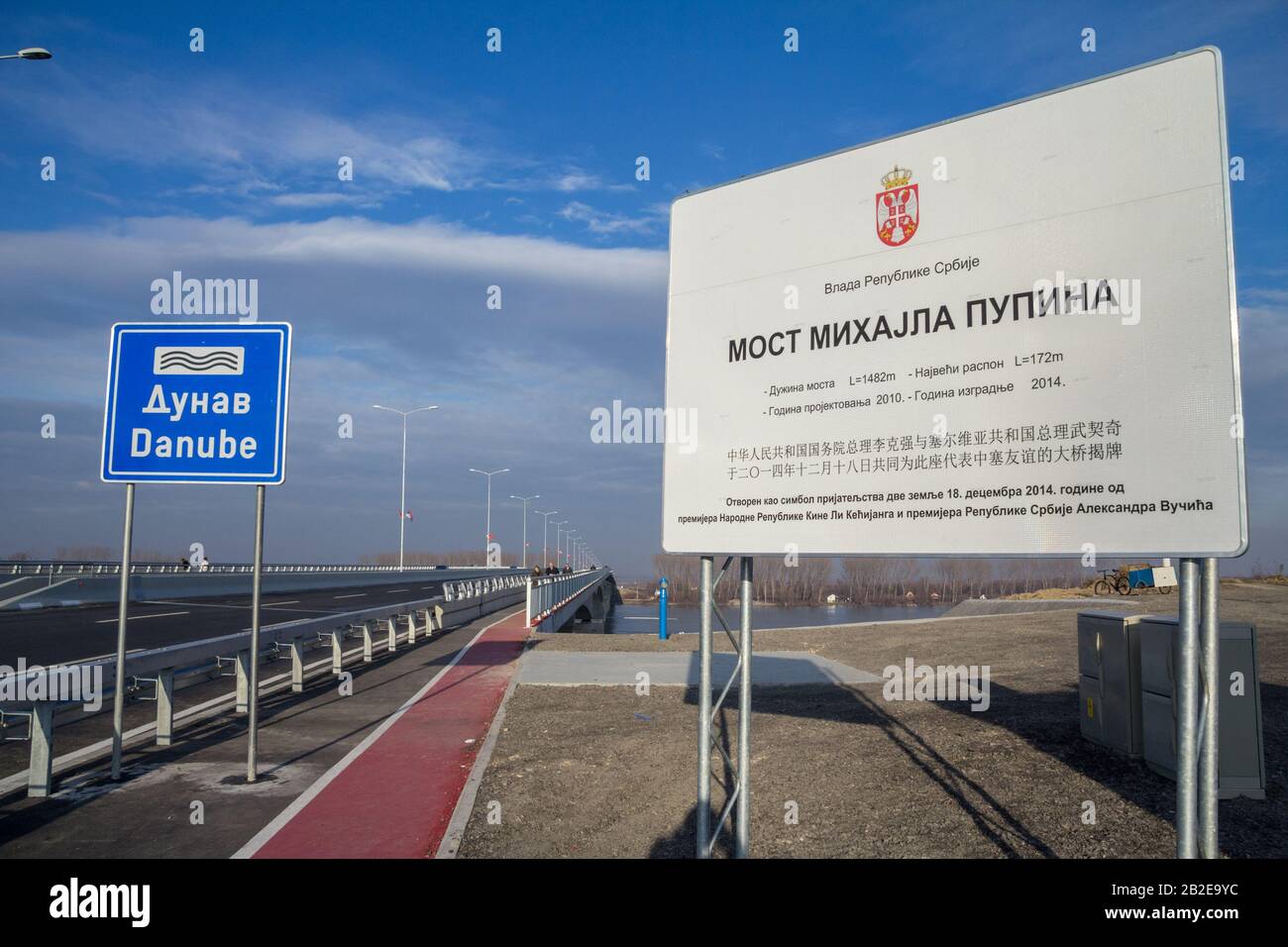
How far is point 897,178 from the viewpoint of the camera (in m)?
4.41

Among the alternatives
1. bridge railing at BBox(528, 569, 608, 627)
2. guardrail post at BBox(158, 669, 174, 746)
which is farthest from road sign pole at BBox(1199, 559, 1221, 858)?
bridge railing at BBox(528, 569, 608, 627)

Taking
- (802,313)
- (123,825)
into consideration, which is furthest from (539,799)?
(802,313)

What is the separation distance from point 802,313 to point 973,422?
1.16m

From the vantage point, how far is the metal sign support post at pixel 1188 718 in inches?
124

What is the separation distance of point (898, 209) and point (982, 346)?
2.90ft

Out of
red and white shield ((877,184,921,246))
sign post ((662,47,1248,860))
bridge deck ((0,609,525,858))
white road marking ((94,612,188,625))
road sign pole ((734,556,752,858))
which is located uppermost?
red and white shield ((877,184,921,246))

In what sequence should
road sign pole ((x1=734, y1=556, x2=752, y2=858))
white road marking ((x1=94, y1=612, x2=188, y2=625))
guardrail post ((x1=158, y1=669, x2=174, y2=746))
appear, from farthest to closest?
white road marking ((x1=94, y1=612, x2=188, y2=625))
guardrail post ((x1=158, y1=669, x2=174, y2=746))
road sign pole ((x1=734, y1=556, x2=752, y2=858))

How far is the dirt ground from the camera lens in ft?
19.3

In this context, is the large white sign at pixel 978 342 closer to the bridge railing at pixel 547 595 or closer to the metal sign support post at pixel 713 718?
the metal sign support post at pixel 713 718

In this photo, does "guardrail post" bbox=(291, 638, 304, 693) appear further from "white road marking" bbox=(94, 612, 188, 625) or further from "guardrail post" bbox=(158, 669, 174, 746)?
"white road marking" bbox=(94, 612, 188, 625)

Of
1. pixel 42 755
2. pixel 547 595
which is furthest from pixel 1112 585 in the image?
pixel 42 755

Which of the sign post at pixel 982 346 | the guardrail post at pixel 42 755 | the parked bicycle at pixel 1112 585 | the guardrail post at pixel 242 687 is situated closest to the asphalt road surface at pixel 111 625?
the guardrail post at pixel 242 687

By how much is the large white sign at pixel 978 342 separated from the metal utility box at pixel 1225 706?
3.53 meters

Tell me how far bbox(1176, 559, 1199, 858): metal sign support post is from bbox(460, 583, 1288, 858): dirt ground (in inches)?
103
